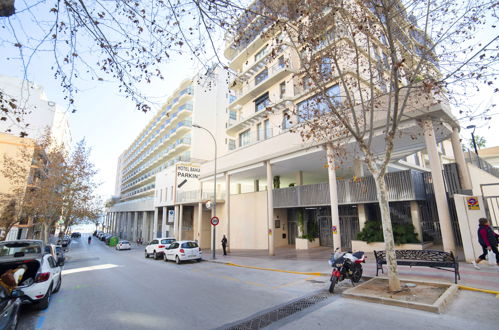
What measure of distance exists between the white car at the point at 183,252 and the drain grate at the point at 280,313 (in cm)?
1111

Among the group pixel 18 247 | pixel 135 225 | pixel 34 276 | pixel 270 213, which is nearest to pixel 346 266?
pixel 34 276

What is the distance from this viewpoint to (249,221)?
77.0ft

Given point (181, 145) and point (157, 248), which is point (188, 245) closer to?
point (157, 248)

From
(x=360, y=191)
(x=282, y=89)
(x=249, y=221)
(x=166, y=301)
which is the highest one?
(x=282, y=89)

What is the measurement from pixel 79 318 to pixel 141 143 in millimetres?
59672

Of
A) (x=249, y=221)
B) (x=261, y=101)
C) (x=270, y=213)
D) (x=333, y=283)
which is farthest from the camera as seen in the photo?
(x=261, y=101)

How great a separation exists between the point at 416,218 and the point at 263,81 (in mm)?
17067

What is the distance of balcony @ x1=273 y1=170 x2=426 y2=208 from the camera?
13555 millimetres

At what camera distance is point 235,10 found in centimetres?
512

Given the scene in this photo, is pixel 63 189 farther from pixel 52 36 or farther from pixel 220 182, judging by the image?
pixel 52 36

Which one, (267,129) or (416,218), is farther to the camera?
(267,129)

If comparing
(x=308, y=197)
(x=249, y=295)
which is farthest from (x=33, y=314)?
(x=308, y=197)

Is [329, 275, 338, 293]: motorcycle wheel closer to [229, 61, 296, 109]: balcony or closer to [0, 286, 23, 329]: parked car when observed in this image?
[0, 286, 23, 329]: parked car

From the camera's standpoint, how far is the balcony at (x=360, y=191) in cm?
1355
